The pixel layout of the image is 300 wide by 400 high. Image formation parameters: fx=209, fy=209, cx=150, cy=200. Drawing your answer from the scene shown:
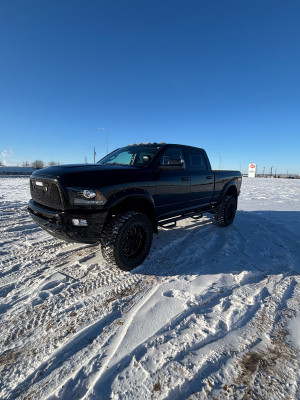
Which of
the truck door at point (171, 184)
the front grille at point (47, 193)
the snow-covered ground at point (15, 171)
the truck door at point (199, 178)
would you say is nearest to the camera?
the front grille at point (47, 193)

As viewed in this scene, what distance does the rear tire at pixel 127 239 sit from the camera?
286 cm

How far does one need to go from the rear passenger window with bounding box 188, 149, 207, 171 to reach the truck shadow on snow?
1500 mm

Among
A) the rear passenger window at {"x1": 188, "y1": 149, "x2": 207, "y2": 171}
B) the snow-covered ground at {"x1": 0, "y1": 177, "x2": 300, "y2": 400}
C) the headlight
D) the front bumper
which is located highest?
the rear passenger window at {"x1": 188, "y1": 149, "x2": 207, "y2": 171}

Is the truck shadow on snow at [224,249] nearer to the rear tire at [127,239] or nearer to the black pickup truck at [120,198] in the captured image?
the rear tire at [127,239]

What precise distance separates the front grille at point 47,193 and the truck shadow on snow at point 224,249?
4.78ft

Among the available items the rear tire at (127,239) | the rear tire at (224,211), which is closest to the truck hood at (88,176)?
the rear tire at (127,239)

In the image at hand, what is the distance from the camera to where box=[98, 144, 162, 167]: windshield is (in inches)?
151

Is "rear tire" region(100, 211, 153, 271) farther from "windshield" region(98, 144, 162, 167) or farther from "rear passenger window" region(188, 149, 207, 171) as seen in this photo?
"rear passenger window" region(188, 149, 207, 171)

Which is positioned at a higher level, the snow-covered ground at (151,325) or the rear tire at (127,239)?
the rear tire at (127,239)

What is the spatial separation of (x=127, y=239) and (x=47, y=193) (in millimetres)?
1308

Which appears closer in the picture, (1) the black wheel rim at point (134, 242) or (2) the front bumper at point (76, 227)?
(2) the front bumper at point (76, 227)

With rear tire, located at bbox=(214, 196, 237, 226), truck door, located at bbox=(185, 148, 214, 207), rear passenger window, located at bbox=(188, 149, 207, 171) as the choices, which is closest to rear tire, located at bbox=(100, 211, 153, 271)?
truck door, located at bbox=(185, 148, 214, 207)

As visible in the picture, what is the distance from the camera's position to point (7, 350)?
174cm

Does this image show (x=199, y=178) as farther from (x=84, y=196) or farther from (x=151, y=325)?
(x=151, y=325)
